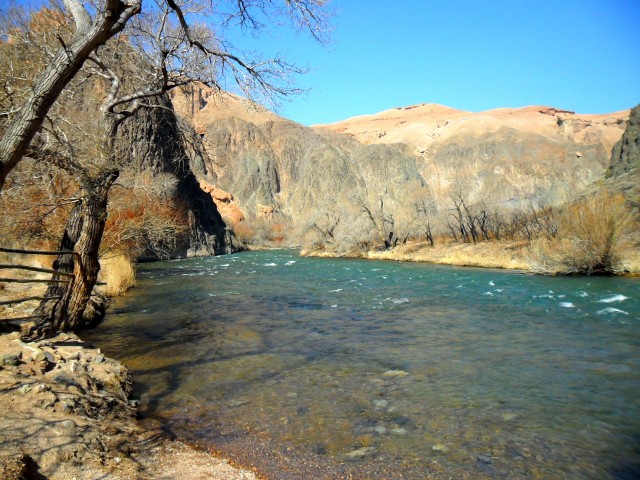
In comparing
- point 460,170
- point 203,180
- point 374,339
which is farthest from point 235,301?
point 460,170

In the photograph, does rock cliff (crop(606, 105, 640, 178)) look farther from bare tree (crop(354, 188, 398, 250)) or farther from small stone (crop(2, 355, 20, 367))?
small stone (crop(2, 355, 20, 367))

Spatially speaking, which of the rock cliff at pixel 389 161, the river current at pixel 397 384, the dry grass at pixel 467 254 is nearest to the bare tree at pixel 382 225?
the dry grass at pixel 467 254

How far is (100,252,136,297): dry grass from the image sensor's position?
15.0 m

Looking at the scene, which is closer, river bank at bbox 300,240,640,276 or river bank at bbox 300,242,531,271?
river bank at bbox 300,240,640,276

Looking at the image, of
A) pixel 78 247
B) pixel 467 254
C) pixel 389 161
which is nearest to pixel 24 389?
pixel 78 247

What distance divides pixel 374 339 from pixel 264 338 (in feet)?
7.42

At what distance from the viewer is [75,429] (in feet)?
12.4

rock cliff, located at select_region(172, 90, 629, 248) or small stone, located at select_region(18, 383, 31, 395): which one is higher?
rock cliff, located at select_region(172, 90, 629, 248)

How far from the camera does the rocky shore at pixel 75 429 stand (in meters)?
3.25

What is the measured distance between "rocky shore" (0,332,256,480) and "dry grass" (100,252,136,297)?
995cm

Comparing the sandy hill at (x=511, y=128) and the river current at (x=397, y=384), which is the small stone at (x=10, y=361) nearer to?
the river current at (x=397, y=384)

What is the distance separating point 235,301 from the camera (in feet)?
47.1

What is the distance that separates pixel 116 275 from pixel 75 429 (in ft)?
42.8

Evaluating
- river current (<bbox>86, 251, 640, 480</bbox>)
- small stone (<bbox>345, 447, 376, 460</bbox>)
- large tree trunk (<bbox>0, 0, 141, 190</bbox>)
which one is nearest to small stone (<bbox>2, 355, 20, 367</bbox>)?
river current (<bbox>86, 251, 640, 480</bbox>)
